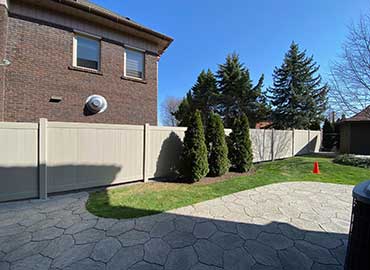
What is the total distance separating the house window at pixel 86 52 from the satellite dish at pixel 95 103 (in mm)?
1196

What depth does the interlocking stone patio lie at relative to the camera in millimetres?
2449

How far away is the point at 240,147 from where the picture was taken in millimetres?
7973

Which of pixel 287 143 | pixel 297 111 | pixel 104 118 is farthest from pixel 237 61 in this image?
pixel 104 118

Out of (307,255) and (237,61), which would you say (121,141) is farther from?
(237,61)

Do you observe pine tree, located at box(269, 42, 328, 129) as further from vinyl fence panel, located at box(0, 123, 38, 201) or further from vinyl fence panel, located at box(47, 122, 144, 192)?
vinyl fence panel, located at box(0, 123, 38, 201)

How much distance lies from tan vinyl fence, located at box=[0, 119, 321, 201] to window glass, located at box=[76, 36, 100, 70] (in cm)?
341

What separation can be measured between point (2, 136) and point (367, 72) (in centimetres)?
1480

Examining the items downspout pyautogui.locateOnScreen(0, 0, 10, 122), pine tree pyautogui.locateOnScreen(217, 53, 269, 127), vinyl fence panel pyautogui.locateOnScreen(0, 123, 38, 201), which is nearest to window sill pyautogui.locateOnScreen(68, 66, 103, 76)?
downspout pyautogui.locateOnScreen(0, 0, 10, 122)

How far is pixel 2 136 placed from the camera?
4.24 m

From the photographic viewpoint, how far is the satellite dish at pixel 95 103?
7289 mm

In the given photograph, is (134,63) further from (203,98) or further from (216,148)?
(203,98)

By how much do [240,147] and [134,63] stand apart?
5.72 metres

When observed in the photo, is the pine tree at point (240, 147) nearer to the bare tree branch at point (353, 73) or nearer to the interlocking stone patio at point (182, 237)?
the interlocking stone patio at point (182, 237)

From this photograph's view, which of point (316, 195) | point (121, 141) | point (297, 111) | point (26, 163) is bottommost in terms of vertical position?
point (316, 195)
